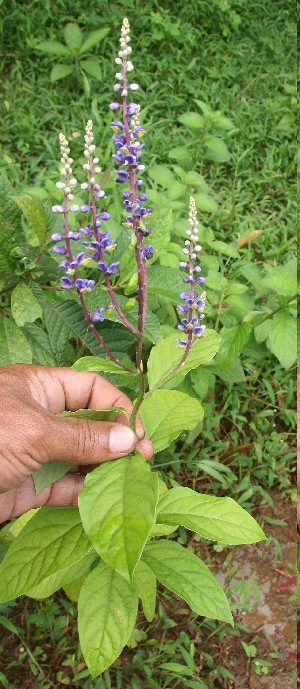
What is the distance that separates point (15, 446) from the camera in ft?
6.29

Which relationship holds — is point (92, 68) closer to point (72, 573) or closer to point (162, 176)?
point (162, 176)

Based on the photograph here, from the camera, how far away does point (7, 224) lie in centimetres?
240

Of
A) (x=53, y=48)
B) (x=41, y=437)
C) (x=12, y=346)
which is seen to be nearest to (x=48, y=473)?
(x=41, y=437)

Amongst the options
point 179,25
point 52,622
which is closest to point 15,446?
point 52,622

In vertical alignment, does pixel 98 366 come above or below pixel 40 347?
above

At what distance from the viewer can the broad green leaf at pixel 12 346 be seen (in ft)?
7.86

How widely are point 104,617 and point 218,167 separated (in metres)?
3.24

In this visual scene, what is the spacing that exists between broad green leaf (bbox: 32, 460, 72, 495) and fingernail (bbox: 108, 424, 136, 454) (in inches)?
8.7

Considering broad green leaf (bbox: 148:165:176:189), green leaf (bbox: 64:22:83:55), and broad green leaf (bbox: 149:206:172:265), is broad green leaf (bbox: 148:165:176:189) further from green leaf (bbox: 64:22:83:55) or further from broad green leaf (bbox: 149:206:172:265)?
green leaf (bbox: 64:22:83:55)

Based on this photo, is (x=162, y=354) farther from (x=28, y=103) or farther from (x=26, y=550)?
(x=28, y=103)

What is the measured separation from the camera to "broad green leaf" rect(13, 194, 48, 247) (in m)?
2.27

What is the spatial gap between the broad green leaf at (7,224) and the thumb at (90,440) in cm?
73

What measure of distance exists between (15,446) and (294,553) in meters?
1.70

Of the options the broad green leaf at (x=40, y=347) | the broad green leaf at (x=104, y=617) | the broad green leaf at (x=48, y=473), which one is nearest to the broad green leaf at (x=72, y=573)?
the broad green leaf at (x=104, y=617)
